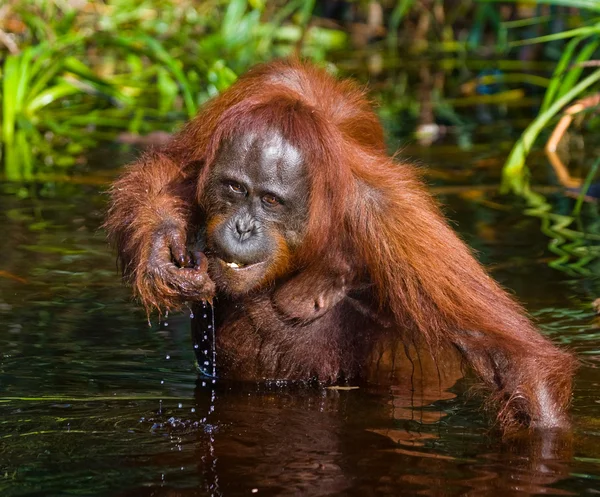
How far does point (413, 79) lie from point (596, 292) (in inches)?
257

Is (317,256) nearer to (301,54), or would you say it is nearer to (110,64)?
(301,54)

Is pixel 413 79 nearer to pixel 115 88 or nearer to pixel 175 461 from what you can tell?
pixel 115 88

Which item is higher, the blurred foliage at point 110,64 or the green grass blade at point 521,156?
the blurred foliage at point 110,64

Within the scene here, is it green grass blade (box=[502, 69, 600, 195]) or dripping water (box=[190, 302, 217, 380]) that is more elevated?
green grass blade (box=[502, 69, 600, 195])

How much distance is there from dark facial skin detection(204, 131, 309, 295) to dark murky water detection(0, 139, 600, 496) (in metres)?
0.50

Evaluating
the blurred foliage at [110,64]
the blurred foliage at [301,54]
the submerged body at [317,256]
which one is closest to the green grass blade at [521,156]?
the blurred foliage at [301,54]

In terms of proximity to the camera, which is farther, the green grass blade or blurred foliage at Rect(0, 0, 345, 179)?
blurred foliage at Rect(0, 0, 345, 179)

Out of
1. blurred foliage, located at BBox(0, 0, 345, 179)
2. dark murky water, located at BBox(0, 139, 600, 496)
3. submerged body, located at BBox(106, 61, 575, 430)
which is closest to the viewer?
dark murky water, located at BBox(0, 139, 600, 496)

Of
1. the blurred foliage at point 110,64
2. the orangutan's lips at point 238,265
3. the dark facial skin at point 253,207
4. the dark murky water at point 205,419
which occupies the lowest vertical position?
the dark murky water at point 205,419

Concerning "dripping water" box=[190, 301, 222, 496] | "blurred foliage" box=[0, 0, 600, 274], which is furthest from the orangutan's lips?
"blurred foliage" box=[0, 0, 600, 274]

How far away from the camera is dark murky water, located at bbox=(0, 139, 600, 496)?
3.57 meters

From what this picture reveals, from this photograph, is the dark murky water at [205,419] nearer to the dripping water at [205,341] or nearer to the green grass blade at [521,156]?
the dripping water at [205,341]

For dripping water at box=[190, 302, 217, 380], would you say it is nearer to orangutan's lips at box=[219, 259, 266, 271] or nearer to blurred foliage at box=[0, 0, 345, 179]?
orangutan's lips at box=[219, 259, 266, 271]

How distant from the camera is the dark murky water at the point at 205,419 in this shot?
3.57 meters
